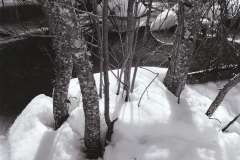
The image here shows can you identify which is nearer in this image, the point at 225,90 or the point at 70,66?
the point at 70,66

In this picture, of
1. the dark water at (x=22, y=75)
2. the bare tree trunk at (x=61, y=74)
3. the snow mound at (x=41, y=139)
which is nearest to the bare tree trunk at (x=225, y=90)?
the snow mound at (x=41, y=139)

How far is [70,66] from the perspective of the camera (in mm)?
3428

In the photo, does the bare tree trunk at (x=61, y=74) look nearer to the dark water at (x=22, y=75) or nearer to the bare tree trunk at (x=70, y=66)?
the bare tree trunk at (x=70, y=66)

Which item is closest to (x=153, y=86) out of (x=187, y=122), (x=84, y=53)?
(x=187, y=122)

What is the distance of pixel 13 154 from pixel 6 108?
2.32m

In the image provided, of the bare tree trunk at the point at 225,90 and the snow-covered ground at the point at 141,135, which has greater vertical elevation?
the bare tree trunk at the point at 225,90

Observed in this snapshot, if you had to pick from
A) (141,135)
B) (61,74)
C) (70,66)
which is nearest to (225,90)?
(141,135)

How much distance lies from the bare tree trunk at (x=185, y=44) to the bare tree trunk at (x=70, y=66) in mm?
1331

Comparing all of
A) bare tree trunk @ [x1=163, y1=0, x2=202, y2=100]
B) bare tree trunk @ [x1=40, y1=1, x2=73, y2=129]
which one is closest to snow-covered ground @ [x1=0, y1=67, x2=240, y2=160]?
bare tree trunk @ [x1=40, y1=1, x2=73, y2=129]

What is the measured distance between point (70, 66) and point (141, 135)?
157 centimetres

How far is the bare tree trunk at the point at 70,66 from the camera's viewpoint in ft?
7.33

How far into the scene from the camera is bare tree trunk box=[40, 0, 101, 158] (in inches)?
88.0

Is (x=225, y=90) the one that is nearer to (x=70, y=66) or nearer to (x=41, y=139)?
(x=70, y=66)

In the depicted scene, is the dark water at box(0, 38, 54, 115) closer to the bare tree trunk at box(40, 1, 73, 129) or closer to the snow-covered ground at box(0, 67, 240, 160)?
the snow-covered ground at box(0, 67, 240, 160)
